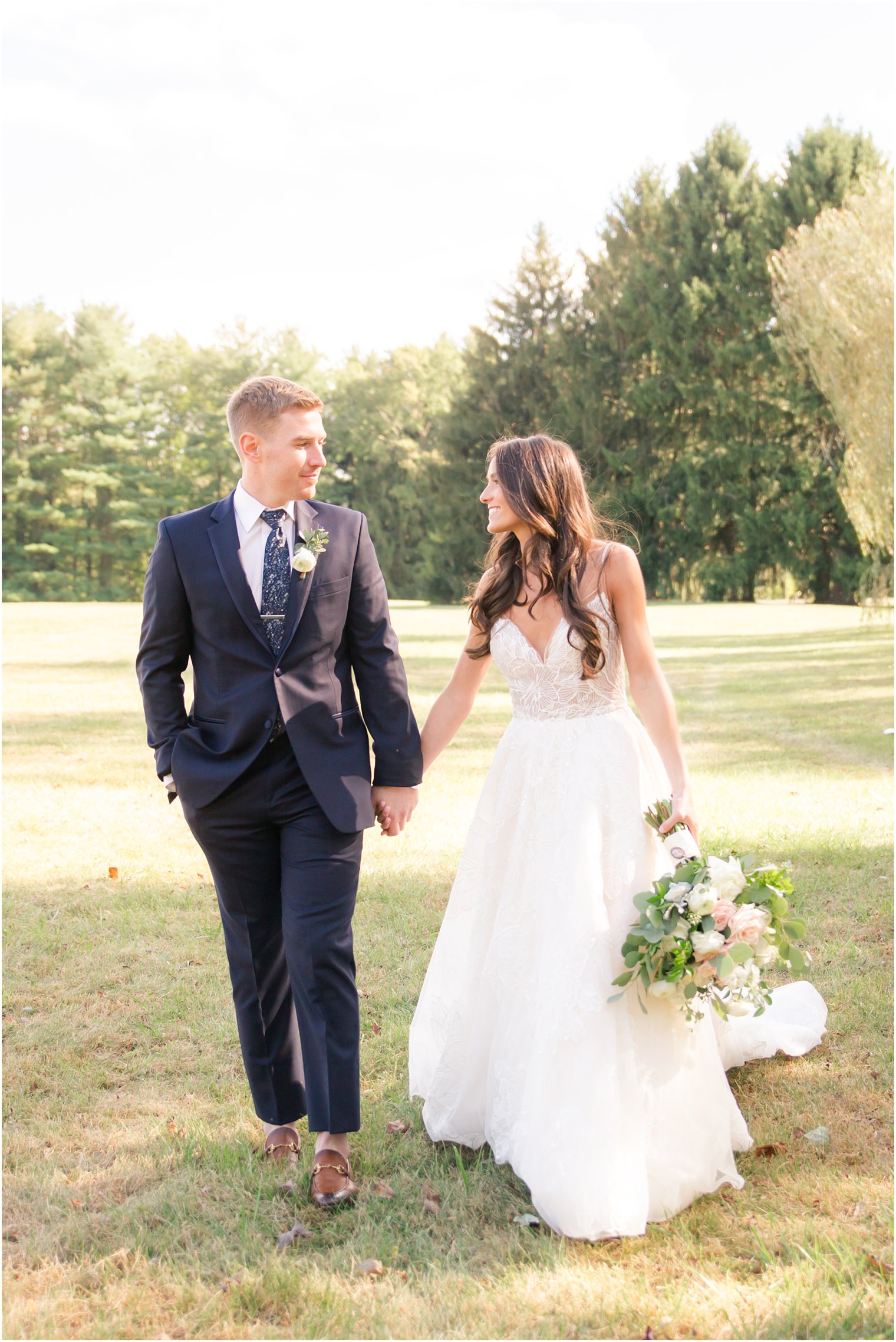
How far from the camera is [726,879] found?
3002mm

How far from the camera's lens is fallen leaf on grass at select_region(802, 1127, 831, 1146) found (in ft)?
11.3

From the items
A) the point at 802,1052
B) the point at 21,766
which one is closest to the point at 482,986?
the point at 802,1052

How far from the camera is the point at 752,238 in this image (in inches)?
1496

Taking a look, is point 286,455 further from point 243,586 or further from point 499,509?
point 499,509

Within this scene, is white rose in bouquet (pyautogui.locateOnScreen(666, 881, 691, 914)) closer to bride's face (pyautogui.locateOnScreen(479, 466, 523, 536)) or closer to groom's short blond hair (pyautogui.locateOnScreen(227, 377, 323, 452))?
bride's face (pyautogui.locateOnScreen(479, 466, 523, 536))

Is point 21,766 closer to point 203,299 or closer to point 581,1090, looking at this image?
point 581,1090

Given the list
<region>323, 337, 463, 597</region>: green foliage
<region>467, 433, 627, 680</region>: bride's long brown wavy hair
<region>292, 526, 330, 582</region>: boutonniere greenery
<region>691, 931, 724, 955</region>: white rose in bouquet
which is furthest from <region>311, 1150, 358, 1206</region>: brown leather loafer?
<region>323, 337, 463, 597</region>: green foliage

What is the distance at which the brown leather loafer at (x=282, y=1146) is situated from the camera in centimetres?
343

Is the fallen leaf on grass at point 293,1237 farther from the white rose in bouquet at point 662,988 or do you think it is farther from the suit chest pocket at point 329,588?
the suit chest pocket at point 329,588

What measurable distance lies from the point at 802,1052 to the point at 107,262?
48.1 meters

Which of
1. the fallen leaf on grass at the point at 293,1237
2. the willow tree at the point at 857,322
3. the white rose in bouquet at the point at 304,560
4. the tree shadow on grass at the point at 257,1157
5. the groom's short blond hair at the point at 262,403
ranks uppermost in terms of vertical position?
the willow tree at the point at 857,322

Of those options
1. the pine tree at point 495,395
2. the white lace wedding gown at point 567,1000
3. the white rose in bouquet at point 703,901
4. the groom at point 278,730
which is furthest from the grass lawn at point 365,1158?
the pine tree at point 495,395

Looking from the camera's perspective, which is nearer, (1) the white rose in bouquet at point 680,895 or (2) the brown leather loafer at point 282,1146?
(1) the white rose in bouquet at point 680,895

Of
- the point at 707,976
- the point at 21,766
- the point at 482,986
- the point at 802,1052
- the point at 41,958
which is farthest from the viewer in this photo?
the point at 21,766
